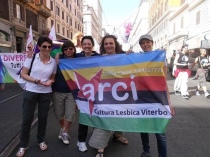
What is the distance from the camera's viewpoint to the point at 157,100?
125 inches

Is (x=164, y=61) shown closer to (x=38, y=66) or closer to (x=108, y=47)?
(x=108, y=47)

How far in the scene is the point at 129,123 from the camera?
331cm

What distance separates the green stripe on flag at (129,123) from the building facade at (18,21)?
20.9 metres

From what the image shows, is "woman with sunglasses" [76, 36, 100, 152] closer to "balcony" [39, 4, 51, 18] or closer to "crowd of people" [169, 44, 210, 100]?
"crowd of people" [169, 44, 210, 100]

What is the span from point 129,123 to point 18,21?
82.1 feet

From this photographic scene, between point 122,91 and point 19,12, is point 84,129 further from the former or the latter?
point 19,12

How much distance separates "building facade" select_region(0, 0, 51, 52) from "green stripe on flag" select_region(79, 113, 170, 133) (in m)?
20.9

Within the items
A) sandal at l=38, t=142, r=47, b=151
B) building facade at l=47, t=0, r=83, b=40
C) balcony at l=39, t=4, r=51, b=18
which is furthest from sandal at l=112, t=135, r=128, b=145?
building facade at l=47, t=0, r=83, b=40

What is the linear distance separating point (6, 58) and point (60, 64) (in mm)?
6235

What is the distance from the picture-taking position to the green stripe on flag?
3143mm

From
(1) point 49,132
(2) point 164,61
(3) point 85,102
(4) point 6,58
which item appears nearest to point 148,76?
(2) point 164,61

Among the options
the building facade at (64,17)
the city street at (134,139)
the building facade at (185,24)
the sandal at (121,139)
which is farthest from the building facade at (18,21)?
the sandal at (121,139)

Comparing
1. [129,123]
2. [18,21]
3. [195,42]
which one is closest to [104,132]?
[129,123]

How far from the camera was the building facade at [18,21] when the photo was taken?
22614 millimetres
